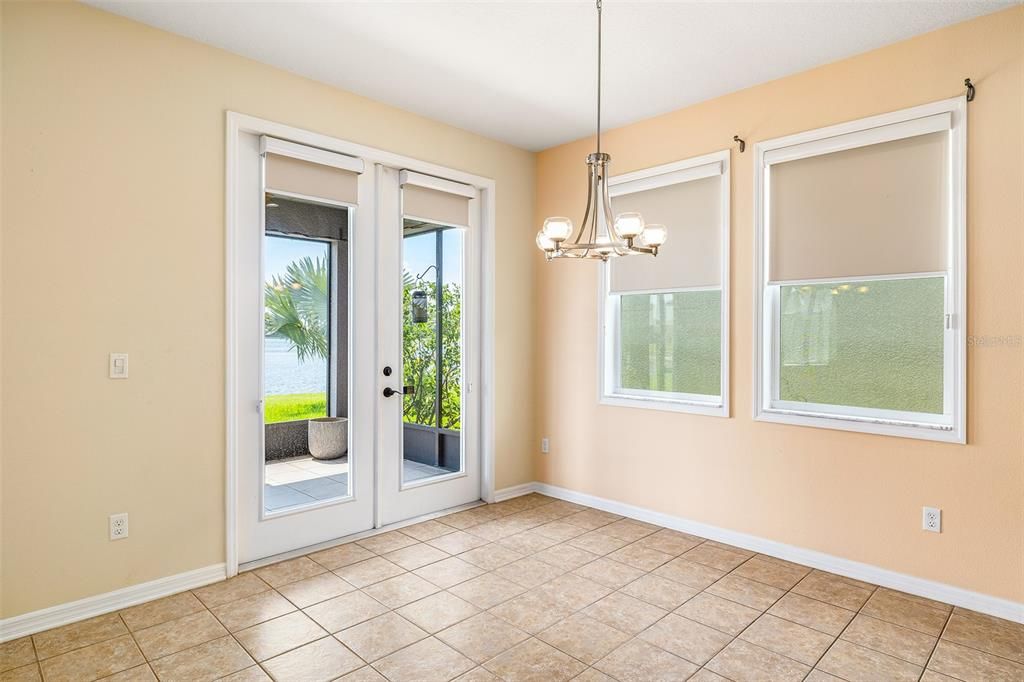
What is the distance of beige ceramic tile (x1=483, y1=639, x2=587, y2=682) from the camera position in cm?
227

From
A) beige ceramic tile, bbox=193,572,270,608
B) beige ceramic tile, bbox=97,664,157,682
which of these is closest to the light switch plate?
beige ceramic tile, bbox=193,572,270,608

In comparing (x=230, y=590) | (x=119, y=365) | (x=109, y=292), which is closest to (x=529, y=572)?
(x=230, y=590)

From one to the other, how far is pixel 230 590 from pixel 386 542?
0.95m

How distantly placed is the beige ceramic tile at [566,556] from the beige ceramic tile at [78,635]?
82.8 inches

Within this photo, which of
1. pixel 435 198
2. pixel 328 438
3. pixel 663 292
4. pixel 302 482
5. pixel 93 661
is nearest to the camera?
pixel 93 661

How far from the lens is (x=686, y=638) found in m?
2.56

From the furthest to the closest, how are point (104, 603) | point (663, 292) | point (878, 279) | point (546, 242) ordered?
point (663, 292), point (878, 279), point (104, 603), point (546, 242)

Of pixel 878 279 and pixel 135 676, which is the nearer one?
pixel 135 676

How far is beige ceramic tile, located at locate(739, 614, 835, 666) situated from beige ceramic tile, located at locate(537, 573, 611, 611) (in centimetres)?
71

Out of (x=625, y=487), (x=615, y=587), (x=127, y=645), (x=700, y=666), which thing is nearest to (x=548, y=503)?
(x=625, y=487)

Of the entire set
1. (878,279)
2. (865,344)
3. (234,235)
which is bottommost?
(865,344)

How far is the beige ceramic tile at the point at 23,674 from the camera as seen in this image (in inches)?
87.7

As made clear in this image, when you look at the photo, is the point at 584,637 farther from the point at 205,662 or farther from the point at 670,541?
the point at 205,662

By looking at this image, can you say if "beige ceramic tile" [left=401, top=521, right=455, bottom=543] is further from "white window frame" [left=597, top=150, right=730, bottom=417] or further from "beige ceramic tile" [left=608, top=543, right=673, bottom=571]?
"white window frame" [left=597, top=150, right=730, bottom=417]
